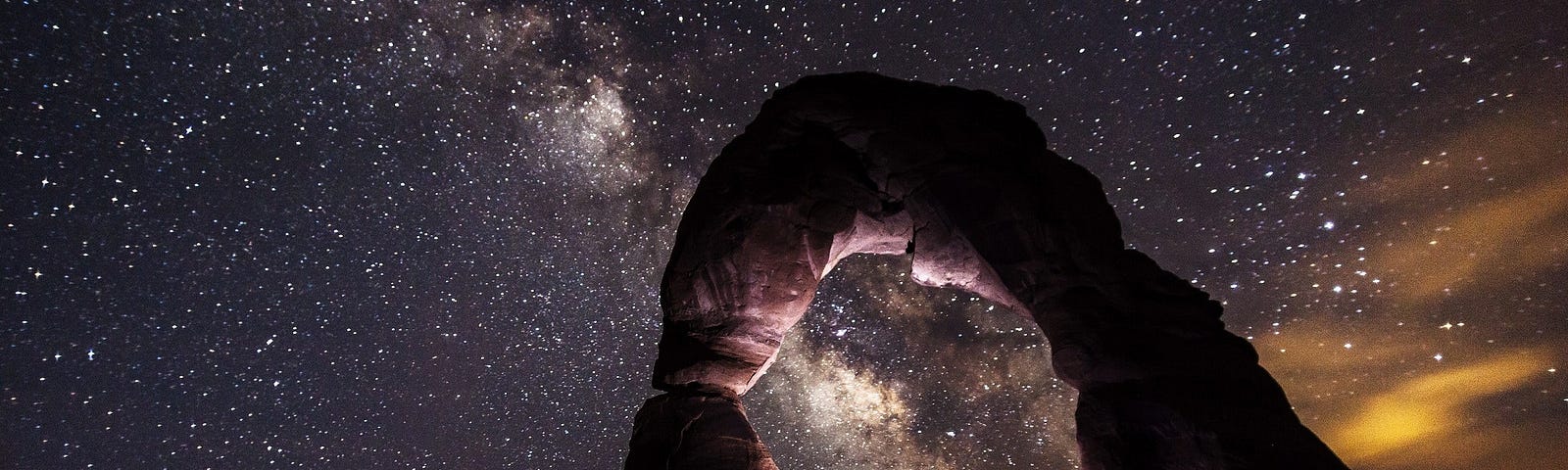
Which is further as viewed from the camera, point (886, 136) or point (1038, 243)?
point (886, 136)

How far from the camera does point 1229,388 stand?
4.93m

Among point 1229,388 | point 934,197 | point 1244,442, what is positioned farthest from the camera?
point 934,197

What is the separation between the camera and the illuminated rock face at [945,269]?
4.98 metres

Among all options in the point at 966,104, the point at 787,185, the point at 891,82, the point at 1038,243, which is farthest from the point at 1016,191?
the point at 787,185

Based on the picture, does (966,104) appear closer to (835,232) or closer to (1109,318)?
(835,232)

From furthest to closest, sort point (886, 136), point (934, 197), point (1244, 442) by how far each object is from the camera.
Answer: point (886, 136)
point (934, 197)
point (1244, 442)

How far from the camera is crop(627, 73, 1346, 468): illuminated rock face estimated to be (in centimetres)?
498

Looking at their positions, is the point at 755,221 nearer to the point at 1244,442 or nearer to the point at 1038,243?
the point at 1038,243

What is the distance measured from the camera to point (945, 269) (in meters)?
7.42

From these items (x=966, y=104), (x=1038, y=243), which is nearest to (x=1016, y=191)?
(x=1038, y=243)

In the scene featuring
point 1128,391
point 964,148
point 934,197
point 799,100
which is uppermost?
point 799,100

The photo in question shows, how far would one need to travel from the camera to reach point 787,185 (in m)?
7.40

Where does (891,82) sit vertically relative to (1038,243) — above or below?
above

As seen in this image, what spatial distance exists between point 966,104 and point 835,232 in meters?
2.14
